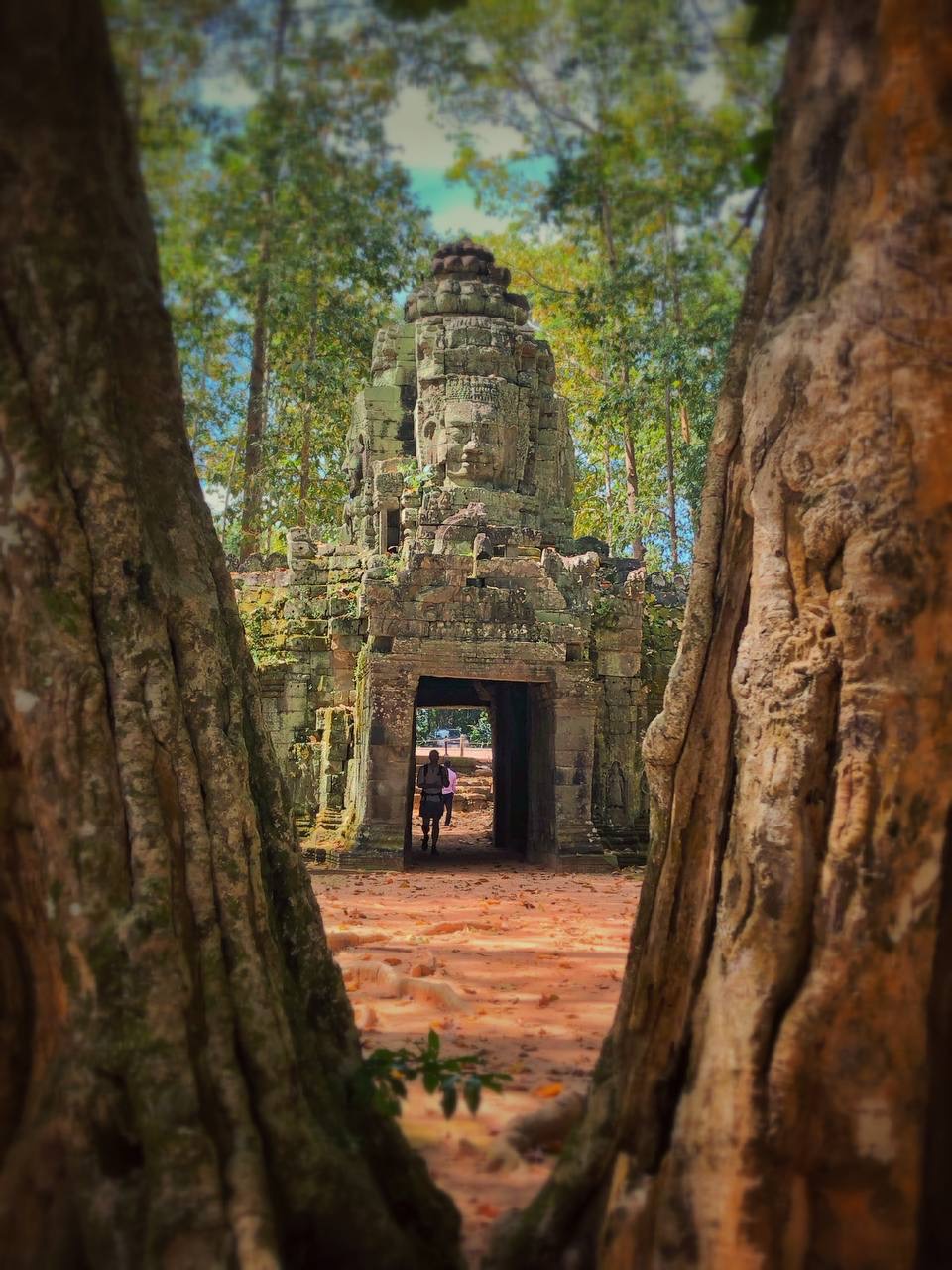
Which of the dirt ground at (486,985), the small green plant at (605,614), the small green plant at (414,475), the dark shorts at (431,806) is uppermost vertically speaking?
the small green plant at (414,475)

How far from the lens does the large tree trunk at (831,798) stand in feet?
8.86

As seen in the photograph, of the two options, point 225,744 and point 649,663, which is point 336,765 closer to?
point 649,663

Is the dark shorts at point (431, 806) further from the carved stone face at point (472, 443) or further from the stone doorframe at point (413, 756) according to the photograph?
the carved stone face at point (472, 443)

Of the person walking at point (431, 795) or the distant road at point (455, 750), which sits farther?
the distant road at point (455, 750)

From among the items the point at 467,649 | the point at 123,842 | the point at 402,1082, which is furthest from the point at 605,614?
the point at 123,842

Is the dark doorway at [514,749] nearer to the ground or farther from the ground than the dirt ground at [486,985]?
farther from the ground

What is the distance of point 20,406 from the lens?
3.12 meters

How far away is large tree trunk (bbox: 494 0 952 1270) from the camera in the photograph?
270 centimetres

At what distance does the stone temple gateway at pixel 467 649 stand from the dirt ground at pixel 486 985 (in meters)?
1.43

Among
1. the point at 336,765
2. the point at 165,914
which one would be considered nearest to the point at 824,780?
the point at 165,914

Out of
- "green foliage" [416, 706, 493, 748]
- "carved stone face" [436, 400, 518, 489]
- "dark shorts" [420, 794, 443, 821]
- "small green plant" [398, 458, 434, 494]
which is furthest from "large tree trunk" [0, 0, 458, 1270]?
"green foliage" [416, 706, 493, 748]

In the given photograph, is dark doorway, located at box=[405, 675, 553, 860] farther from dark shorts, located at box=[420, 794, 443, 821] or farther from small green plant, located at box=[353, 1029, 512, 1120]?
small green plant, located at box=[353, 1029, 512, 1120]

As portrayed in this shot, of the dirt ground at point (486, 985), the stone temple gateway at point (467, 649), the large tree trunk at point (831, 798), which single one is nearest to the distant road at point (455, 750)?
the stone temple gateway at point (467, 649)

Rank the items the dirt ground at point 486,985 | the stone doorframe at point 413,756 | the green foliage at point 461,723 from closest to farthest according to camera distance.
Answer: the dirt ground at point 486,985, the stone doorframe at point 413,756, the green foliage at point 461,723
